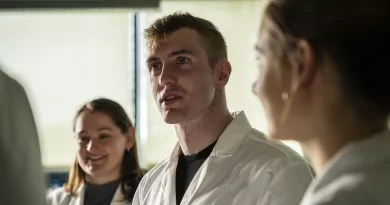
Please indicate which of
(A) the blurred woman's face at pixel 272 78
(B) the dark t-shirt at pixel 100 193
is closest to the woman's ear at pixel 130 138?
(B) the dark t-shirt at pixel 100 193

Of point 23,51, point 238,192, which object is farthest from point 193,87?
point 23,51

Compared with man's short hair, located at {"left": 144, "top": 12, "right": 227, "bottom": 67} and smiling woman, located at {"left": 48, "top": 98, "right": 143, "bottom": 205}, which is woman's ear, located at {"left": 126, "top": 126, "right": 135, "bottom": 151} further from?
man's short hair, located at {"left": 144, "top": 12, "right": 227, "bottom": 67}

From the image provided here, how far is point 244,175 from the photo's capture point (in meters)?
1.26

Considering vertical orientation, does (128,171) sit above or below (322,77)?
below

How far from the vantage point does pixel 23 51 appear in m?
2.72

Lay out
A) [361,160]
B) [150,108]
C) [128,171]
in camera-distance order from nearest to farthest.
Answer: [361,160], [128,171], [150,108]

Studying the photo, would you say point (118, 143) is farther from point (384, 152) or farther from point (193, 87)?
point (384, 152)

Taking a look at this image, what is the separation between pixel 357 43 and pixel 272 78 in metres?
0.12

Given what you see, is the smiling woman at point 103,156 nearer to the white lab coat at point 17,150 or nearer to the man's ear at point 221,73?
the man's ear at point 221,73

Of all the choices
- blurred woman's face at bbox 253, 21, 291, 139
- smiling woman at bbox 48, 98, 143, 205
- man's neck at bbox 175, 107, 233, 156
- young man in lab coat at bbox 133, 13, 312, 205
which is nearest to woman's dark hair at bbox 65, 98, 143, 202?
smiling woman at bbox 48, 98, 143, 205

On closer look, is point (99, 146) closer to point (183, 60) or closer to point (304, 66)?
point (183, 60)

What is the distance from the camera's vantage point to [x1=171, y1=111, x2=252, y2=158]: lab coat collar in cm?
131

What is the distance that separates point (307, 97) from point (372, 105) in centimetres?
8

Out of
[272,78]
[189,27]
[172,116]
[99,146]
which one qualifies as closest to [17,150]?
[272,78]
